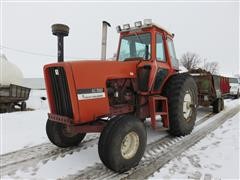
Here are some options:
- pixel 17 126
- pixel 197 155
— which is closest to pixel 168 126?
pixel 197 155

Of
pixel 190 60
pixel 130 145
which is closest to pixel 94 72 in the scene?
pixel 130 145

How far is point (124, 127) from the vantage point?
12.5 ft

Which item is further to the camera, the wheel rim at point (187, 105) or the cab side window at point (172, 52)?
the cab side window at point (172, 52)

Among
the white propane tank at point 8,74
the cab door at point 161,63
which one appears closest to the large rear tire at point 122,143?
the cab door at point 161,63

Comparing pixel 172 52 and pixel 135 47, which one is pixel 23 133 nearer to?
pixel 135 47

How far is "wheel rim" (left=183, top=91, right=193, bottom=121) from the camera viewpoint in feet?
19.7

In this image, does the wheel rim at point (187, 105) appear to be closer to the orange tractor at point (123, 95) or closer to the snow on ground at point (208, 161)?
the orange tractor at point (123, 95)

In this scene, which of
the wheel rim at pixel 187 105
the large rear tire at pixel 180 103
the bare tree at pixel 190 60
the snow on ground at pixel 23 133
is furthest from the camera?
the bare tree at pixel 190 60

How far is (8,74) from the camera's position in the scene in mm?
13477

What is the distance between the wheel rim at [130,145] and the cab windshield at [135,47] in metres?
2.00

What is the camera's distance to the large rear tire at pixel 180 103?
217 inches

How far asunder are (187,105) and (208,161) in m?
1.98

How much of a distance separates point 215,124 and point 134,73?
13.0ft

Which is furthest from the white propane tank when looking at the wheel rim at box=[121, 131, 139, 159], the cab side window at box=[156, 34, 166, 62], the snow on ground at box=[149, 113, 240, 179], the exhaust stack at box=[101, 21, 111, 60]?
the snow on ground at box=[149, 113, 240, 179]
